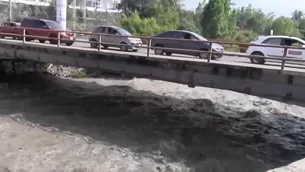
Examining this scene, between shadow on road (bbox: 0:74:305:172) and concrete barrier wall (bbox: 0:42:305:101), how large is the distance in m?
2.06

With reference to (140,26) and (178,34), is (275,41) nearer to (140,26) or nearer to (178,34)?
(178,34)

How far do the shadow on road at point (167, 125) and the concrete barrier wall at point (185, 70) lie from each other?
206cm

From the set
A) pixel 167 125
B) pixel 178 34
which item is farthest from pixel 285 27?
pixel 167 125

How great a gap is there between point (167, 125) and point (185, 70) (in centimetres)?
270

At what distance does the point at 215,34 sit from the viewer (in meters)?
47.9

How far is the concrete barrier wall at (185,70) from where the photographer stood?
1032 cm

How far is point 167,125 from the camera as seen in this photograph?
13.8m

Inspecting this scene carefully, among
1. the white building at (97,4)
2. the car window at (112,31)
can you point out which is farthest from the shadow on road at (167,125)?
the white building at (97,4)

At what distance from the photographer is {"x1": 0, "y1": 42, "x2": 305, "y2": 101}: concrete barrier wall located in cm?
1032

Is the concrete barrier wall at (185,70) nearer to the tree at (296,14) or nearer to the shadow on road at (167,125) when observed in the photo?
the shadow on road at (167,125)

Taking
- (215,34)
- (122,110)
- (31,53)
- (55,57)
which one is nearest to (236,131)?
(122,110)

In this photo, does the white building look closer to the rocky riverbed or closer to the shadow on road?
the rocky riverbed

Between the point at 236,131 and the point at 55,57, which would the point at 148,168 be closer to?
the point at 236,131

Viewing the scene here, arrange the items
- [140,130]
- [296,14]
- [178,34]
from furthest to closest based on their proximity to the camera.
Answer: [296,14], [178,34], [140,130]
